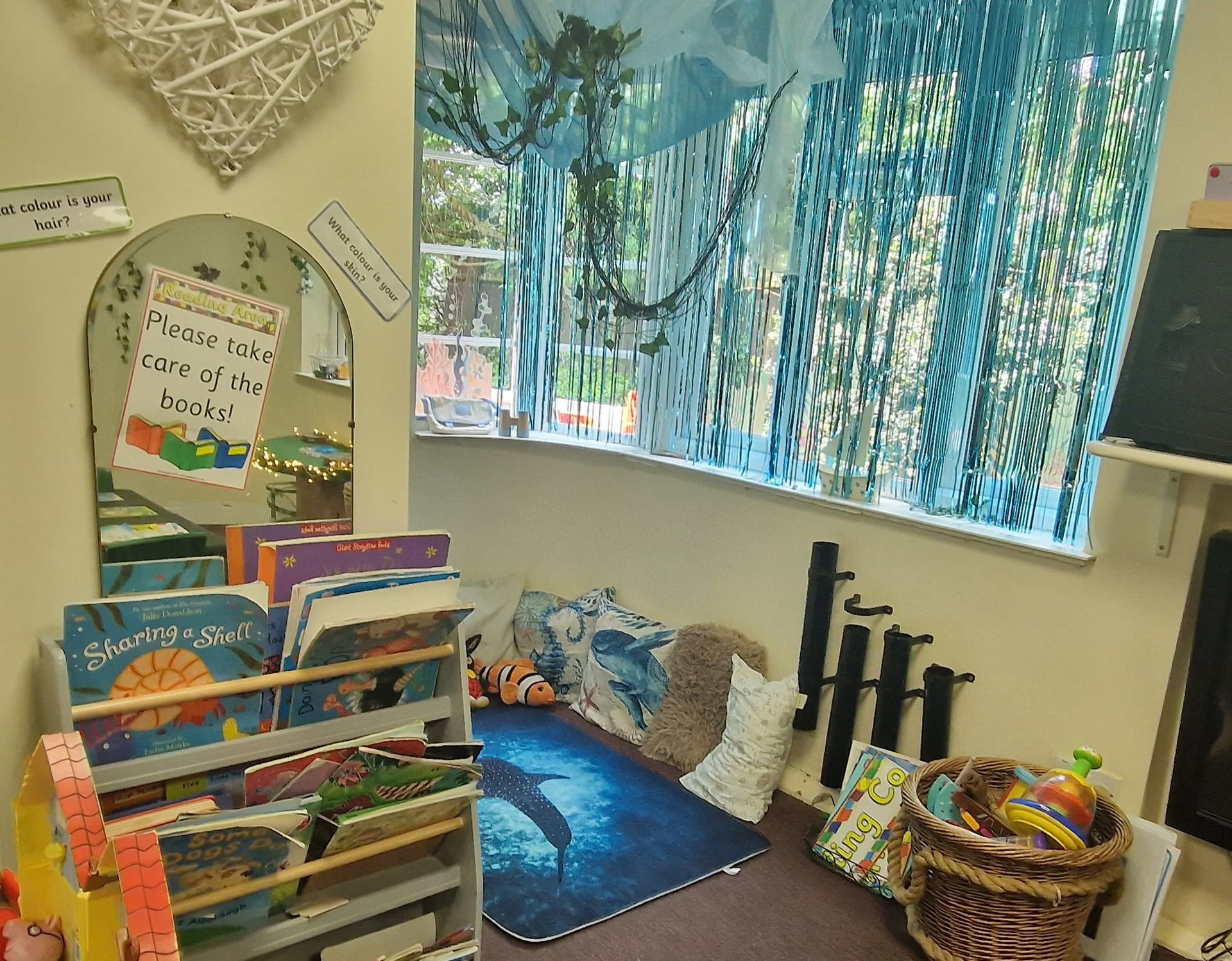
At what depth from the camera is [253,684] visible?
3.64 feet

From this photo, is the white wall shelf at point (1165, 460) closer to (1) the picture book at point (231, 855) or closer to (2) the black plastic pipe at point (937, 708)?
(2) the black plastic pipe at point (937, 708)

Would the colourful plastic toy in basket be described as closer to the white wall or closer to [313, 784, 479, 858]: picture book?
the white wall

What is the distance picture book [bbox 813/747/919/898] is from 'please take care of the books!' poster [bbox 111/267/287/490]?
1.52 m

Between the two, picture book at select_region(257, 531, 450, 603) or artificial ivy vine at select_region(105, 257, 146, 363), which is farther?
picture book at select_region(257, 531, 450, 603)

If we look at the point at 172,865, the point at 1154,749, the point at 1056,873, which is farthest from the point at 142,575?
the point at 1154,749

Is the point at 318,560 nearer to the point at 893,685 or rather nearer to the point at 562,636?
the point at 893,685

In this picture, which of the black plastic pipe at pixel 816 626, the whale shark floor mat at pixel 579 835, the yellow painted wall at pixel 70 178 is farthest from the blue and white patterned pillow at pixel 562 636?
the yellow painted wall at pixel 70 178

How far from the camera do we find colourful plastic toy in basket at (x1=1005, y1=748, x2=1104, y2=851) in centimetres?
157

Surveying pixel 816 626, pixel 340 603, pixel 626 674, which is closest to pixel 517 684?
pixel 626 674

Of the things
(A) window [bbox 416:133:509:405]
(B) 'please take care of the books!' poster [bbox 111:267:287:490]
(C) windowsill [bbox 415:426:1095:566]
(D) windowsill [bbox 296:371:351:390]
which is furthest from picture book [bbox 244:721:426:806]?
(A) window [bbox 416:133:509:405]

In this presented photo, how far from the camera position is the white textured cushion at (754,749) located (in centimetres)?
221

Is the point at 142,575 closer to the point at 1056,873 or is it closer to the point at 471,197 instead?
the point at 1056,873

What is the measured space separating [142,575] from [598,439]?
1.86m

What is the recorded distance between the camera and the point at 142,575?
1.13m
